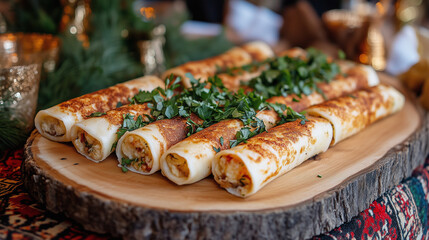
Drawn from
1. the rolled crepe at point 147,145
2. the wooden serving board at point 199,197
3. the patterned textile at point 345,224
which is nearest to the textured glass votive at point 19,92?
the wooden serving board at point 199,197

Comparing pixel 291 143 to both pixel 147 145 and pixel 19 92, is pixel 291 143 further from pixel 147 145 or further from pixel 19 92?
pixel 19 92

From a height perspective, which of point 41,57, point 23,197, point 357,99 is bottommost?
point 23,197

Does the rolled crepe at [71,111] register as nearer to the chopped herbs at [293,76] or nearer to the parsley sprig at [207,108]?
the parsley sprig at [207,108]

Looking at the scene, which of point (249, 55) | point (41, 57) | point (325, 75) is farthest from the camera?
point (249, 55)

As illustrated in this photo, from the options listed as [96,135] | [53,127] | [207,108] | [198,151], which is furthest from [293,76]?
[53,127]

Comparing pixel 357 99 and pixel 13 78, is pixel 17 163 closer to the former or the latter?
pixel 13 78

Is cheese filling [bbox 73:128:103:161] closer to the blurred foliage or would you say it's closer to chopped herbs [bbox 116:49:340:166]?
chopped herbs [bbox 116:49:340:166]

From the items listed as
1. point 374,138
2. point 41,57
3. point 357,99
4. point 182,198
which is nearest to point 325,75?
point 357,99
